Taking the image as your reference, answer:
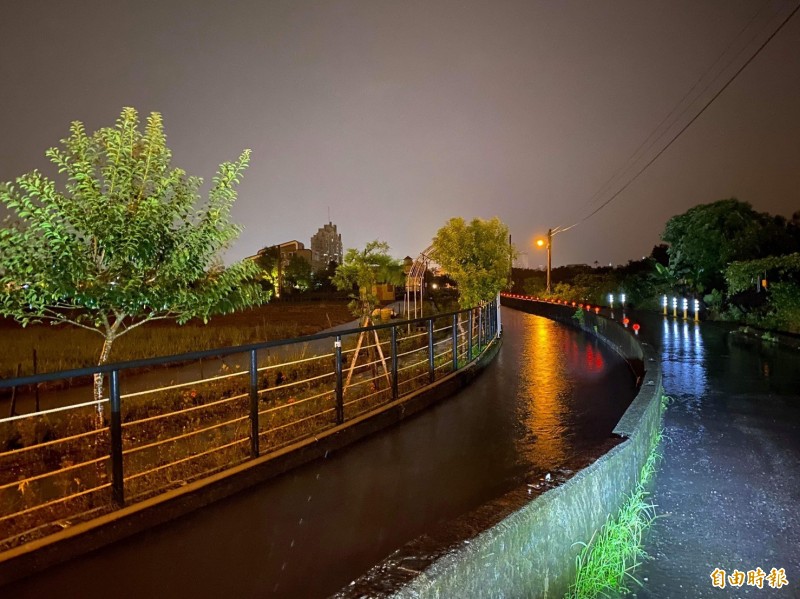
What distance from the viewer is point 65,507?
15.4 feet

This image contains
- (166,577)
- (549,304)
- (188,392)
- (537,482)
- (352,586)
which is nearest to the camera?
(352,586)

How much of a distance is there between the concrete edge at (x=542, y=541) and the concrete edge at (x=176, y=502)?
9.53 feet

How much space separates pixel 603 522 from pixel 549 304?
1138 inches

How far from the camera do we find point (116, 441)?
446cm

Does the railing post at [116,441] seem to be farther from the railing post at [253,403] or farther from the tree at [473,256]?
the tree at [473,256]

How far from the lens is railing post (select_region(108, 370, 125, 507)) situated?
4.43 m

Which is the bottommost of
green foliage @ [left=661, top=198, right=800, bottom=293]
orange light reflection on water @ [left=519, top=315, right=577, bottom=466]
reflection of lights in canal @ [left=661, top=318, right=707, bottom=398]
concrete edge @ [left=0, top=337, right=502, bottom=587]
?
orange light reflection on water @ [left=519, top=315, right=577, bottom=466]

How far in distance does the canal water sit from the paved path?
786 mm

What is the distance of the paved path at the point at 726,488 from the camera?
380 cm

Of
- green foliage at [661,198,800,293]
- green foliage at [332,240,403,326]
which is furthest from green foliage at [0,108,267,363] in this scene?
green foliage at [661,198,800,293]

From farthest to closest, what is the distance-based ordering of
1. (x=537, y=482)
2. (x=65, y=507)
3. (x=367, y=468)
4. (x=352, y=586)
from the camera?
(x=367, y=468)
(x=65, y=507)
(x=537, y=482)
(x=352, y=586)

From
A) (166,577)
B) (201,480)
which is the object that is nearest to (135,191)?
(201,480)

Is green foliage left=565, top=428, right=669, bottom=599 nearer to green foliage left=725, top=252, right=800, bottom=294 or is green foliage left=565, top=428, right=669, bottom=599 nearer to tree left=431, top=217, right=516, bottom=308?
tree left=431, top=217, right=516, bottom=308

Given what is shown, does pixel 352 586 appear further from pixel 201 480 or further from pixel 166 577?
pixel 201 480
